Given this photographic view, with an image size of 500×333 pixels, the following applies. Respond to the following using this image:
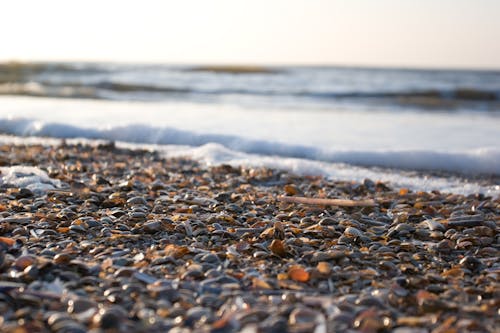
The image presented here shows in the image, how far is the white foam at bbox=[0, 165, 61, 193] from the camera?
4395 millimetres

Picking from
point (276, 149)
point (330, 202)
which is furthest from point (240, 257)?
point (276, 149)

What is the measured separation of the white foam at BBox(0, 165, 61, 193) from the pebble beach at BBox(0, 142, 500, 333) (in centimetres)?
2

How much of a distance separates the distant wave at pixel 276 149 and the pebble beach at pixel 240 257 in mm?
1597

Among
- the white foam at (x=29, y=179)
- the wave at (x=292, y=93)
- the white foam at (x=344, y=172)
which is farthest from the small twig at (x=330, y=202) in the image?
the wave at (x=292, y=93)

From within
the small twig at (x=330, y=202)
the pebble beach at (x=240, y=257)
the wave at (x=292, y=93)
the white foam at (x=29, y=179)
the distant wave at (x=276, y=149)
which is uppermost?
the wave at (x=292, y=93)

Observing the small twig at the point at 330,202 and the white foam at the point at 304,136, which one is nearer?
the small twig at the point at 330,202

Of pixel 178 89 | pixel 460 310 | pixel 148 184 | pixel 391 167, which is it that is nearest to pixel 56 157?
pixel 148 184

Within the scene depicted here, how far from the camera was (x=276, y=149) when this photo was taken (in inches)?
288

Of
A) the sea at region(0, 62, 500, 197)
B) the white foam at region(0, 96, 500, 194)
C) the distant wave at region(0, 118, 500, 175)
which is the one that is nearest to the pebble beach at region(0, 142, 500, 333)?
the sea at region(0, 62, 500, 197)

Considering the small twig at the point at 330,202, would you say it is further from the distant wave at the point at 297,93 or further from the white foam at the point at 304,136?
the distant wave at the point at 297,93

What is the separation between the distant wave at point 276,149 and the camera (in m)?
6.46

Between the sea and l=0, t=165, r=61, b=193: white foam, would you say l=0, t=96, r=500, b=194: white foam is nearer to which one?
the sea

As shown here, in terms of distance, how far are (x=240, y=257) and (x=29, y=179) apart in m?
2.31

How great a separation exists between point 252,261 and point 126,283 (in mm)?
702
